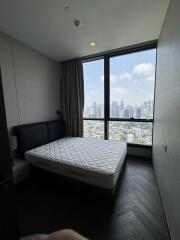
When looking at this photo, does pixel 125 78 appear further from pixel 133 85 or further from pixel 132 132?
pixel 132 132

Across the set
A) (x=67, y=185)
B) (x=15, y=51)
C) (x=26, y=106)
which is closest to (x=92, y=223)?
(x=67, y=185)

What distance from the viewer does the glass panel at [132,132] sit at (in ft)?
10.8

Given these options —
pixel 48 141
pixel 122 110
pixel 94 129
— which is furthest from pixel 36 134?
pixel 122 110

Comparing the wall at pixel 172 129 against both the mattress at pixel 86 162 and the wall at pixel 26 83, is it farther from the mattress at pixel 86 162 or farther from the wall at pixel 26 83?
the wall at pixel 26 83

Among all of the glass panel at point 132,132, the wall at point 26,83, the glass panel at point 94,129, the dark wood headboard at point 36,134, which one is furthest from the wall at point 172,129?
the wall at point 26,83

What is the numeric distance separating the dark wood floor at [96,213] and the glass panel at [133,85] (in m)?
1.84

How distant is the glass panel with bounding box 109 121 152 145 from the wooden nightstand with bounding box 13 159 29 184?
2398 millimetres

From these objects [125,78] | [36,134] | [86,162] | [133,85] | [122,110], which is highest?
[125,78]

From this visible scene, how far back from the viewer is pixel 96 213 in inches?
65.6

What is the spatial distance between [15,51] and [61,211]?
314cm

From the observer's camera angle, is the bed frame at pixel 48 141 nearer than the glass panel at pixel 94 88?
Yes

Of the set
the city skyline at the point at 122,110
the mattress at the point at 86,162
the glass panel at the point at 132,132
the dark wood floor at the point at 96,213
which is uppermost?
the city skyline at the point at 122,110

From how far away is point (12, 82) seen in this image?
259 centimetres

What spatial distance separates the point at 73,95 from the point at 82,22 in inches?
76.9
